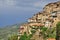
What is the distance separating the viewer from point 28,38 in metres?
107

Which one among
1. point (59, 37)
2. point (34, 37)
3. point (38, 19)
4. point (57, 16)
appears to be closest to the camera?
point (59, 37)

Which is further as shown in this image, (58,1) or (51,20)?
(58,1)

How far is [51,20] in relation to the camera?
122000 mm

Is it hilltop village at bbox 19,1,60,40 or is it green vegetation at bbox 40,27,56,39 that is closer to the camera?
green vegetation at bbox 40,27,56,39

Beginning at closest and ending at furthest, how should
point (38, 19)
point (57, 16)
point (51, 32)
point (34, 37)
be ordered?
point (51, 32)
point (34, 37)
point (57, 16)
point (38, 19)

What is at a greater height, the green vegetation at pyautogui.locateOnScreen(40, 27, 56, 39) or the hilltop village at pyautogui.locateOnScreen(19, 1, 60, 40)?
the hilltop village at pyautogui.locateOnScreen(19, 1, 60, 40)

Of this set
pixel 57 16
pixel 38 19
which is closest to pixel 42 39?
pixel 57 16

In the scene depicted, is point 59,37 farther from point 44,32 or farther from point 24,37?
point 24,37

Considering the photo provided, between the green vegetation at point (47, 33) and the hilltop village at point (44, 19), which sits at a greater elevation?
the hilltop village at point (44, 19)

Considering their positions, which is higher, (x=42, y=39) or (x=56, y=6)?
(x=56, y=6)

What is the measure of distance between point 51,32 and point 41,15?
47.8m

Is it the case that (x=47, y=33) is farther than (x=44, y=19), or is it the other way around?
(x=44, y=19)

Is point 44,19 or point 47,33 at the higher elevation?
point 44,19

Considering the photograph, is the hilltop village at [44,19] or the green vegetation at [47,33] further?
the hilltop village at [44,19]
